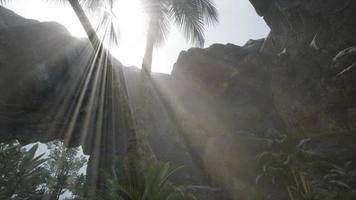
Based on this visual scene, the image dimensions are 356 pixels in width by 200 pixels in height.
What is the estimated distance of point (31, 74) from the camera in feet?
45.9

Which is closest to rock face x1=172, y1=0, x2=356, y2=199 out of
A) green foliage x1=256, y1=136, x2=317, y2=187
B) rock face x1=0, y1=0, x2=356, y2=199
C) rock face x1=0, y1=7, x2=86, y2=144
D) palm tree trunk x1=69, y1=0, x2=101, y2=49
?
rock face x1=0, y1=0, x2=356, y2=199

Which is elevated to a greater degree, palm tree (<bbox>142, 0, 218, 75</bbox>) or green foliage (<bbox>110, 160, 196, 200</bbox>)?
palm tree (<bbox>142, 0, 218, 75</bbox>)

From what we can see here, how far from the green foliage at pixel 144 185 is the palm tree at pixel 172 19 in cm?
508

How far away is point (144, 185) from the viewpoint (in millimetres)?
7574

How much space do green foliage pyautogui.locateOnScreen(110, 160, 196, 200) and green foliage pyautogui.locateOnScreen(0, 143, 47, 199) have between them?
12.2 metres

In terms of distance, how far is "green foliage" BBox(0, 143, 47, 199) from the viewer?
53.2 ft

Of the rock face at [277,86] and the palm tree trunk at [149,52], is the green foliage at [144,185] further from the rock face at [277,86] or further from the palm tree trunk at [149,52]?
the rock face at [277,86]

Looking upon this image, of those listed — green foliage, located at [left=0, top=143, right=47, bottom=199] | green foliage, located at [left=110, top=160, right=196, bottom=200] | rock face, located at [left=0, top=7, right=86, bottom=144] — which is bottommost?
green foliage, located at [left=0, top=143, right=47, bottom=199]

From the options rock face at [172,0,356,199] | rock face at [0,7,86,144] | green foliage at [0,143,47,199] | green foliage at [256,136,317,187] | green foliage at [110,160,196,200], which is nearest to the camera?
green foliage at [110,160,196,200]

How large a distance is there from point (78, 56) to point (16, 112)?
5.22m

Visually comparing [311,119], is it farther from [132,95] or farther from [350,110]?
[132,95]

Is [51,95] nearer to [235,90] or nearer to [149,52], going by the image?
[149,52]

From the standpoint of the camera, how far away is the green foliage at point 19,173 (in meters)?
16.2

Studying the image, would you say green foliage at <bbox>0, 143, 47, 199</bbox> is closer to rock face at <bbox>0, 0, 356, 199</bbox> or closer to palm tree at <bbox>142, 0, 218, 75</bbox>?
rock face at <bbox>0, 0, 356, 199</bbox>
